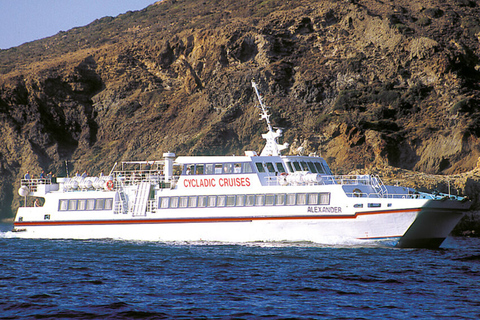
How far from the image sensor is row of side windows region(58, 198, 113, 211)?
1303 inches

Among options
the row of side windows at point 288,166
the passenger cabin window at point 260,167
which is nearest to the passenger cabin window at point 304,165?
the row of side windows at point 288,166

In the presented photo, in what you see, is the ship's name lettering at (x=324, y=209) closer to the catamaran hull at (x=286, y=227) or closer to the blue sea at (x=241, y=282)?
the catamaran hull at (x=286, y=227)

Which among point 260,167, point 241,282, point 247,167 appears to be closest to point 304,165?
point 260,167

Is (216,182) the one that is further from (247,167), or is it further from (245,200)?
(245,200)

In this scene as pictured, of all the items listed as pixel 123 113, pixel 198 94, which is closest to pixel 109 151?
pixel 123 113

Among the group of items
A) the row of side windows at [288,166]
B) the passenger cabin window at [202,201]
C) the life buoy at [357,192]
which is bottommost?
the passenger cabin window at [202,201]

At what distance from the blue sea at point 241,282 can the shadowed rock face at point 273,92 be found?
31.4 m

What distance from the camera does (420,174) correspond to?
50.9m

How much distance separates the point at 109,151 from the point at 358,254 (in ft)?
171

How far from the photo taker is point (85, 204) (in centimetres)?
3362

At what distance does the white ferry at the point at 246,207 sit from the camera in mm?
27094

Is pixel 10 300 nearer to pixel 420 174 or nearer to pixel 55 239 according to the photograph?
pixel 55 239

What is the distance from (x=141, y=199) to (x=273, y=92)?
39.8 meters

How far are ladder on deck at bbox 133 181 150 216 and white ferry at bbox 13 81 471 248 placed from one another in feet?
0.19
